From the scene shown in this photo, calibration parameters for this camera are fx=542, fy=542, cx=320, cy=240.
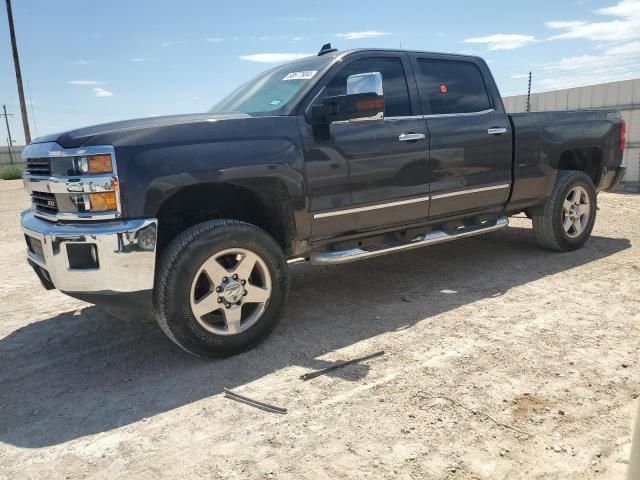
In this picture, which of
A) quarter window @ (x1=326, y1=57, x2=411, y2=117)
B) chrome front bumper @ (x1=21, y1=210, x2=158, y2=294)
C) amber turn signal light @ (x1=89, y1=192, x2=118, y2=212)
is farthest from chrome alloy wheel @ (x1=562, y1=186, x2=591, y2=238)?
amber turn signal light @ (x1=89, y1=192, x2=118, y2=212)

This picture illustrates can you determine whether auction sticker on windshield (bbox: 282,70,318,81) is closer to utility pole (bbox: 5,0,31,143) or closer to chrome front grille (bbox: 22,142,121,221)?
chrome front grille (bbox: 22,142,121,221)

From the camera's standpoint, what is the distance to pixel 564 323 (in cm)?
375

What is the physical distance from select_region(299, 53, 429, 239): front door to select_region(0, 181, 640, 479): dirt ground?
76 centimetres

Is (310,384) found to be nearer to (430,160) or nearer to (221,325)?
(221,325)

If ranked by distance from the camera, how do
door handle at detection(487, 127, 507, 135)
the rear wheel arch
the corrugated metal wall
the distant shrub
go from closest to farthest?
door handle at detection(487, 127, 507, 135) → the rear wheel arch → the corrugated metal wall → the distant shrub

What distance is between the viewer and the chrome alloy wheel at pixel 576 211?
575 cm

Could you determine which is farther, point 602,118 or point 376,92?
point 602,118

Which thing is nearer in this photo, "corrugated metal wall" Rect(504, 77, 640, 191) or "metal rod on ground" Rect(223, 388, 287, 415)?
"metal rod on ground" Rect(223, 388, 287, 415)

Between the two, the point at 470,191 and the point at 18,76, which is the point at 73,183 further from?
the point at 18,76

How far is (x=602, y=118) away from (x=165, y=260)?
16.5ft

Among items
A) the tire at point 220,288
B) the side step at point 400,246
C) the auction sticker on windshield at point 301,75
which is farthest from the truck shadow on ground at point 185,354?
the auction sticker on windshield at point 301,75

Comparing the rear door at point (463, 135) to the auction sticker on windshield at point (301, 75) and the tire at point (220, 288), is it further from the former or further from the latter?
the tire at point (220, 288)

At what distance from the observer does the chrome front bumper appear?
3.07m

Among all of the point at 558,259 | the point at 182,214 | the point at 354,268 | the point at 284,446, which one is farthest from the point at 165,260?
the point at 558,259
